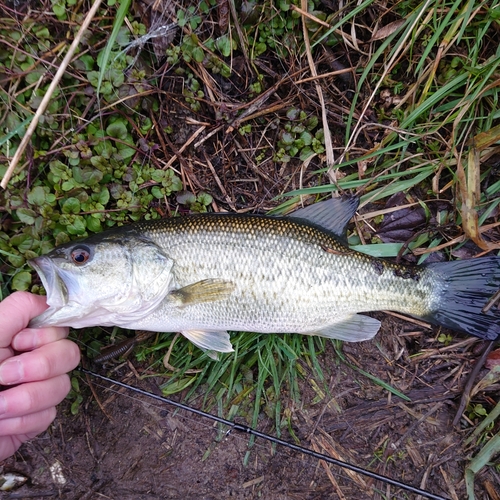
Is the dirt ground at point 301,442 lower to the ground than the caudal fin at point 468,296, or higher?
lower

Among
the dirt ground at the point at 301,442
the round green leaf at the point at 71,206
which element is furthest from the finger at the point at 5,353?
the round green leaf at the point at 71,206

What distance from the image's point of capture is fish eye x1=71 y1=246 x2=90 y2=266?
2484 millimetres

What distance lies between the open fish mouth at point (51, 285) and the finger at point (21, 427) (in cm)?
53

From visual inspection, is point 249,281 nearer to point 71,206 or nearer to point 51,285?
point 51,285

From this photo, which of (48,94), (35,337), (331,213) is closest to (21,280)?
(35,337)

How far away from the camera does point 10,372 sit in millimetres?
2232

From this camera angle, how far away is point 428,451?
115 inches

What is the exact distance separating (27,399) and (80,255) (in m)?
0.86

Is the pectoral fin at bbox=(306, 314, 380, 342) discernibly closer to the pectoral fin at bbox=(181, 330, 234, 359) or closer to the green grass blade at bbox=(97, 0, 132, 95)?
the pectoral fin at bbox=(181, 330, 234, 359)

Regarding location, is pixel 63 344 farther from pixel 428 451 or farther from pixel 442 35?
pixel 442 35

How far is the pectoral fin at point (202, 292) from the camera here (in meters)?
2.54

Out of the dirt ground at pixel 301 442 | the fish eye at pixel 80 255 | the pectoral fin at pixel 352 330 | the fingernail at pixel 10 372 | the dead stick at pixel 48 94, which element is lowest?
the dirt ground at pixel 301 442

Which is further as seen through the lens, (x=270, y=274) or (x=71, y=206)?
(x=71, y=206)

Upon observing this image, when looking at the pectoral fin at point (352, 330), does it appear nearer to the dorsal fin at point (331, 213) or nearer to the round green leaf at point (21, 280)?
the dorsal fin at point (331, 213)
